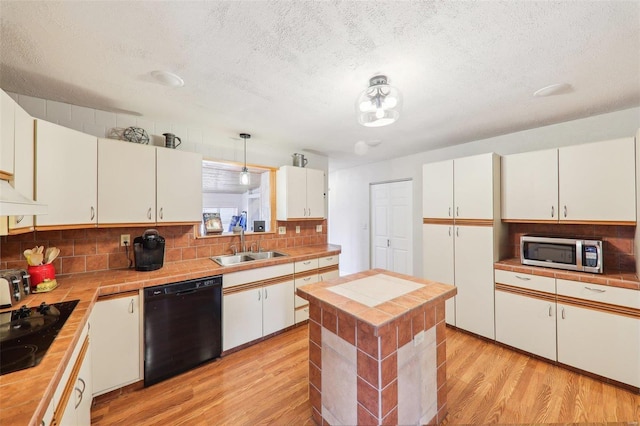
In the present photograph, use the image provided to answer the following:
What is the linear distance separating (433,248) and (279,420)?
2513 millimetres

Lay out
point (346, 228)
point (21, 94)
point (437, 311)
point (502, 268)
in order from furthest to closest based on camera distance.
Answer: point (346, 228) < point (502, 268) < point (21, 94) < point (437, 311)

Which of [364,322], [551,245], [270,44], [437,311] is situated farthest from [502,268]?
[270,44]

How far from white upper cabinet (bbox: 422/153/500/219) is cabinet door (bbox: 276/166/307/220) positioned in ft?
5.48

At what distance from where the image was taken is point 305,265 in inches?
122

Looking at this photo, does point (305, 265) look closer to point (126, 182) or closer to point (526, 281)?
point (126, 182)

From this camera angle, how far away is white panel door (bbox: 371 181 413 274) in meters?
4.18

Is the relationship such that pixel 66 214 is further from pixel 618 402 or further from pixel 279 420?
pixel 618 402

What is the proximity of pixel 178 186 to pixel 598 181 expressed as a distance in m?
3.97

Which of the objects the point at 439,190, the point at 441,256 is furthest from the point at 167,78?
the point at 441,256

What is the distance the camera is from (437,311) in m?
1.65

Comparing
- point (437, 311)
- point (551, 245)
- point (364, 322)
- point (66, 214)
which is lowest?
point (437, 311)

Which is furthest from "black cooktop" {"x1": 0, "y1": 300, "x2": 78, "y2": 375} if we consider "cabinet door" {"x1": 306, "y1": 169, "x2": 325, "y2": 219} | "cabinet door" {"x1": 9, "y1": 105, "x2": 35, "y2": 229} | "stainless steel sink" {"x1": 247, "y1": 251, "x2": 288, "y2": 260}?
"cabinet door" {"x1": 306, "y1": 169, "x2": 325, "y2": 219}

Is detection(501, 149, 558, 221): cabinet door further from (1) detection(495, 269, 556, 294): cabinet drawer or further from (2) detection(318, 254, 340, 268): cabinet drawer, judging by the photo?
(2) detection(318, 254, 340, 268): cabinet drawer

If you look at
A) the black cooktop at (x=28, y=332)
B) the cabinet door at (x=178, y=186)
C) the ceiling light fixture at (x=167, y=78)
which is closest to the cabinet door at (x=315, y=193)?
the cabinet door at (x=178, y=186)
